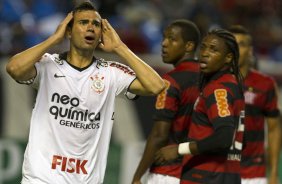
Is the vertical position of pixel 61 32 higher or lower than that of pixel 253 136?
higher

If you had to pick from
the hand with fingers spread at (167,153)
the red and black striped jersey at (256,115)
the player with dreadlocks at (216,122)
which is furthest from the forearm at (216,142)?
the red and black striped jersey at (256,115)

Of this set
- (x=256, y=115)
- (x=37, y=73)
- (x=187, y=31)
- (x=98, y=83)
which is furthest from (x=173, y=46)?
(x=37, y=73)

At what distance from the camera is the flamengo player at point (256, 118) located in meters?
7.57

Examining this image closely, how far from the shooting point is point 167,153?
622cm

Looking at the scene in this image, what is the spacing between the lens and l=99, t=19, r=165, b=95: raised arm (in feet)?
19.0

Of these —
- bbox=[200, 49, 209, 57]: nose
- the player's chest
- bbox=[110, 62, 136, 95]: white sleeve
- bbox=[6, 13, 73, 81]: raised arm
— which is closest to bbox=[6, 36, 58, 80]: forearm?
bbox=[6, 13, 73, 81]: raised arm

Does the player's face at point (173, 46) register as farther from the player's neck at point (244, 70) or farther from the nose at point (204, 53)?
the player's neck at point (244, 70)

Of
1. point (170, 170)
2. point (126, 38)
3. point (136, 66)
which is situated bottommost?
point (170, 170)

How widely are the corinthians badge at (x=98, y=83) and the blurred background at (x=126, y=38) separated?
348 centimetres

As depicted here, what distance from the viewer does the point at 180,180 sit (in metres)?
6.21

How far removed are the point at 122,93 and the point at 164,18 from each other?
8.43 metres

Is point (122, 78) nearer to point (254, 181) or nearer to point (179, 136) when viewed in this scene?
point (179, 136)

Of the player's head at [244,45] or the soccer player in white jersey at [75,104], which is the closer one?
the soccer player in white jersey at [75,104]

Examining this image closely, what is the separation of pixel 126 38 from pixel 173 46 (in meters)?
6.13
